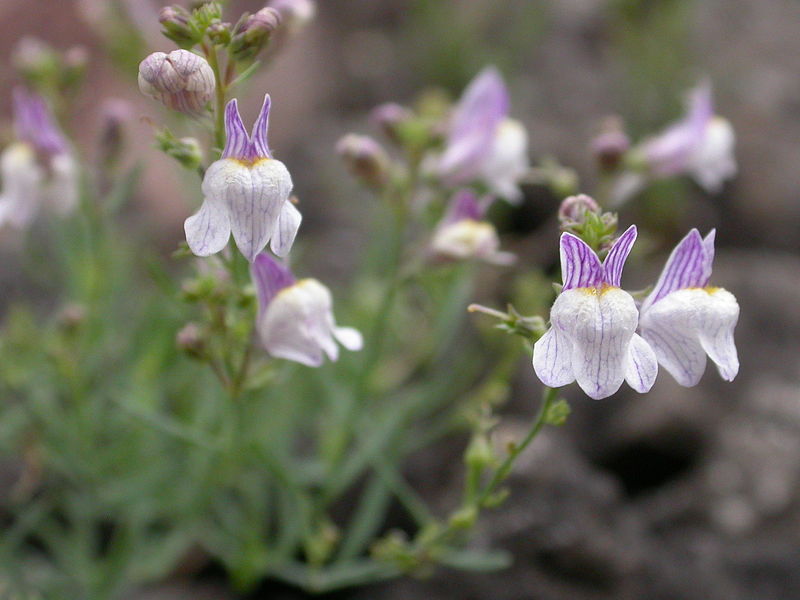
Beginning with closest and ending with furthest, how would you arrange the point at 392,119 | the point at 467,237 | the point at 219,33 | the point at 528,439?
the point at 219,33, the point at 528,439, the point at 467,237, the point at 392,119

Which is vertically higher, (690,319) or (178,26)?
(178,26)

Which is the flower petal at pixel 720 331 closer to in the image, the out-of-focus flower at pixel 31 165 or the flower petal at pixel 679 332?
the flower petal at pixel 679 332

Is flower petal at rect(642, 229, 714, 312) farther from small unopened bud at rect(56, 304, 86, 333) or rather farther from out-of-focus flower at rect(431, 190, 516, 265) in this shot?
small unopened bud at rect(56, 304, 86, 333)

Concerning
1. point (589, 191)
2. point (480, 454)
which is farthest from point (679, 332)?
point (589, 191)

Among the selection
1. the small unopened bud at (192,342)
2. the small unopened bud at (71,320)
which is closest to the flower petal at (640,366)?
the small unopened bud at (192,342)

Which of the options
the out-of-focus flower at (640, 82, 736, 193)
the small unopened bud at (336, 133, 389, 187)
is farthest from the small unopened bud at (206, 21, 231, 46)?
the out-of-focus flower at (640, 82, 736, 193)

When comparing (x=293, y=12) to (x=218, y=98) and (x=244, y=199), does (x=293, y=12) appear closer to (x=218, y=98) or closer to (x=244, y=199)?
(x=218, y=98)
